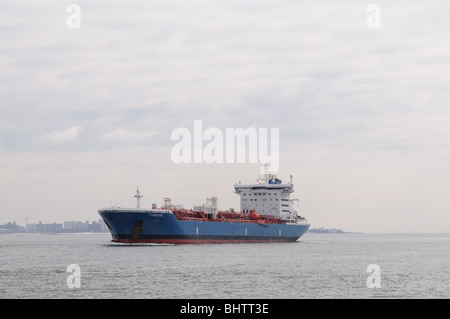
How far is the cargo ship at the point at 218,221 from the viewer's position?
73062mm

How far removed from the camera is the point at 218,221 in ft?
271

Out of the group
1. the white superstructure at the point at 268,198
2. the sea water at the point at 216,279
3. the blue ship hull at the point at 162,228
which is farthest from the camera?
the white superstructure at the point at 268,198

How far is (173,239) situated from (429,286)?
4200cm

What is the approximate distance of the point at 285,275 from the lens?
43.7 metres

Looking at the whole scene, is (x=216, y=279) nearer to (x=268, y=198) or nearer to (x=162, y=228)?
(x=162, y=228)

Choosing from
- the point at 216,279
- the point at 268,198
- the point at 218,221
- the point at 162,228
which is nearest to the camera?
the point at 216,279

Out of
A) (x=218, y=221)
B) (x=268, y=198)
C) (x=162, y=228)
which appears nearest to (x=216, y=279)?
(x=162, y=228)

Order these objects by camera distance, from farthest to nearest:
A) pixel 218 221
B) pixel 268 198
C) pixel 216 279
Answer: pixel 268 198 → pixel 218 221 → pixel 216 279

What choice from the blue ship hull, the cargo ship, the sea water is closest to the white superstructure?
the cargo ship

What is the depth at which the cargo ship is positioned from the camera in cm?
7306

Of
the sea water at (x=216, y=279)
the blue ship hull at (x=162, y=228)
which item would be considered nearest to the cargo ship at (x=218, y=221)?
the blue ship hull at (x=162, y=228)

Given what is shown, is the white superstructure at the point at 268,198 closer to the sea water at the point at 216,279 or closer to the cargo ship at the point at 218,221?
the cargo ship at the point at 218,221
